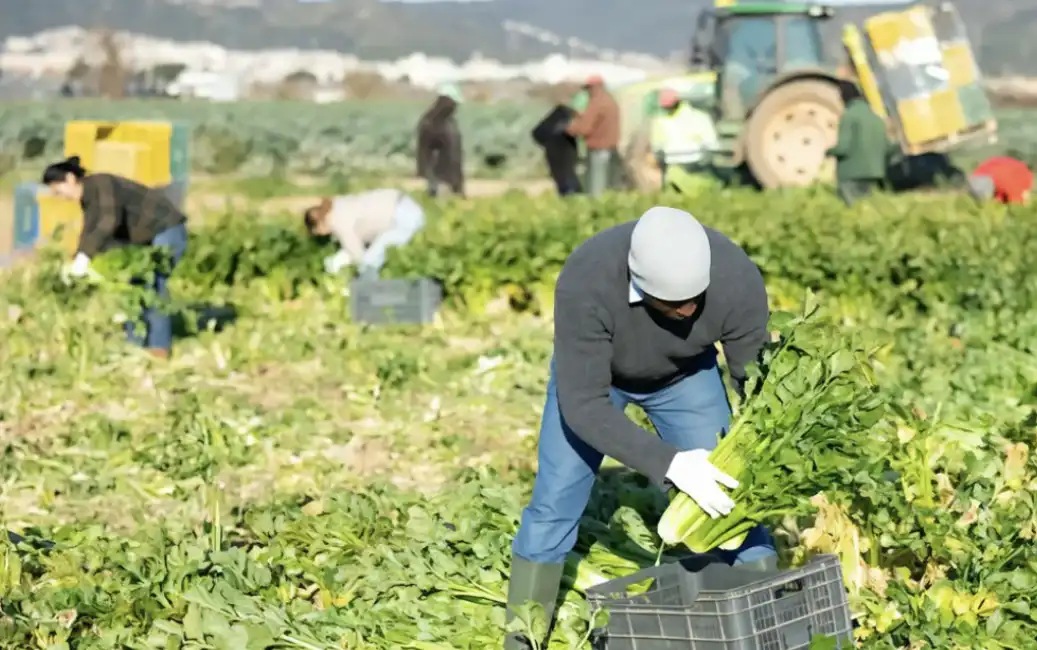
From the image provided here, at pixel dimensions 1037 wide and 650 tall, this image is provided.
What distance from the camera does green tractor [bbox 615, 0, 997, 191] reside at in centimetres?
Result: 1772

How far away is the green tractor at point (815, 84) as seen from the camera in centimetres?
1772

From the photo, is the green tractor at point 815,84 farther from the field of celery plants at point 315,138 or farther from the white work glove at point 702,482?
the white work glove at point 702,482

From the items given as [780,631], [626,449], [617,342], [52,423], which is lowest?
[52,423]

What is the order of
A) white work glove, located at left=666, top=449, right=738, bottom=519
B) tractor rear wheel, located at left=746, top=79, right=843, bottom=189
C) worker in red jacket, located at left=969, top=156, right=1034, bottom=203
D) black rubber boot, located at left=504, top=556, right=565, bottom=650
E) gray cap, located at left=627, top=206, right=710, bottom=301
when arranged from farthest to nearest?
1. tractor rear wheel, located at left=746, top=79, right=843, bottom=189
2. worker in red jacket, located at left=969, top=156, right=1034, bottom=203
3. black rubber boot, located at left=504, top=556, right=565, bottom=650
4. white work glove, located at left=666, top=449, right=738, bottom=519
5. gray cap, located at left=627, top=206, right=710, bottom=301

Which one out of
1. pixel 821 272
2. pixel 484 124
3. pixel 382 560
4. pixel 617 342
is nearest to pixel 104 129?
pixel 821 272

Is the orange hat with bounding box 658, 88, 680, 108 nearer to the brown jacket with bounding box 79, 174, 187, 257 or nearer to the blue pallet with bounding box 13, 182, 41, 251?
the blue pallet with bounding box 13, 182, 41, 251

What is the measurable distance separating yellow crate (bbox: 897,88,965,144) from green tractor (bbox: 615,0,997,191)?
12mm

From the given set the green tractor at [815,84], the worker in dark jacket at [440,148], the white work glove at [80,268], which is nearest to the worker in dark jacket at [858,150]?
the green tractor at [815,84]

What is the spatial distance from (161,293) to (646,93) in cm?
1168

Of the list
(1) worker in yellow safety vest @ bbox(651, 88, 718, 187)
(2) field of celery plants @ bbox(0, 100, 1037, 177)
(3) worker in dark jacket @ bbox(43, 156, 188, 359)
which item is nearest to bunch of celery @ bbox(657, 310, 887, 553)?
(3) worker in dark jacket @ bbox(43, 156, 188, 359)

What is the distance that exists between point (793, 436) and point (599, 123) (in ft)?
47.7

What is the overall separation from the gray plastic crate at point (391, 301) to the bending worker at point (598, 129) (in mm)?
6955

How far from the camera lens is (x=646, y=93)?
20594 millimetres

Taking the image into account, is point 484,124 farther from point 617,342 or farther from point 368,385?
point 617,342
